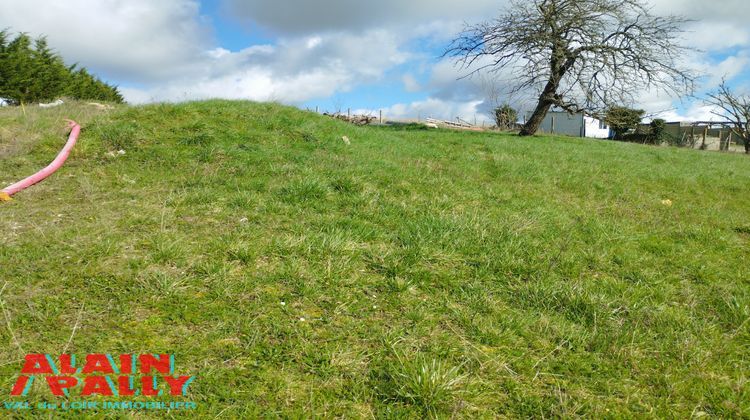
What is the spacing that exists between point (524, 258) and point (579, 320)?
3.45 feet

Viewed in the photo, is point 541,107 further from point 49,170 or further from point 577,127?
point 577,127

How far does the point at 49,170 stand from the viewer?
5633 millimetres

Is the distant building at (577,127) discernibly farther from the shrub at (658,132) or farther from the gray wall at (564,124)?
the shrub at (658,132)

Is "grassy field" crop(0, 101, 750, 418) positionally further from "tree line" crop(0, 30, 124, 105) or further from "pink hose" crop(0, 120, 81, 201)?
"tree line" crop(0, 30, 124, 105)

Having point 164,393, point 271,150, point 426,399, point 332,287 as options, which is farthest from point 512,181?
point 164,393

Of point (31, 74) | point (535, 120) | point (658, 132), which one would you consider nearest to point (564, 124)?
point (658, 132)

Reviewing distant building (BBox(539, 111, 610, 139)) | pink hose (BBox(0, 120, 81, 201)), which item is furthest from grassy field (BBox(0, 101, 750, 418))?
distant building (BBox(539, 111, 610, 139))

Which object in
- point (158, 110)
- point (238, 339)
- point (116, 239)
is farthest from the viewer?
point (158, 110)

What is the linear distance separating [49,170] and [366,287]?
499cm

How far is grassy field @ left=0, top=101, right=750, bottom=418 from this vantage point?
94.2 inches

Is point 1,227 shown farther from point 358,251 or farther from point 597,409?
point 597,409

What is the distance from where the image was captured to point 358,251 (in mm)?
3887

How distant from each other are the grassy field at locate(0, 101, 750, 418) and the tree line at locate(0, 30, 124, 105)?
18856mm

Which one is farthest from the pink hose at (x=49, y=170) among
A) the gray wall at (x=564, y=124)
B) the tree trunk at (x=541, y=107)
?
the gray wall at (x=564, y=124)
